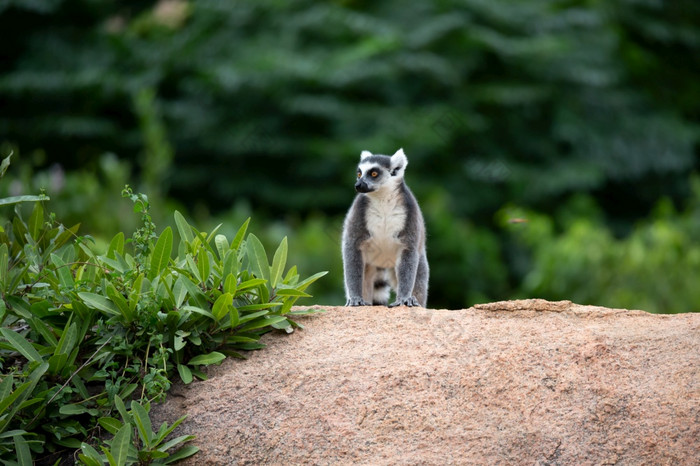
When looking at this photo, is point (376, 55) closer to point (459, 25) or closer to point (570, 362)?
point (459, 25)

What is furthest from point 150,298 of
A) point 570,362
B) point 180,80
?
point 180,80

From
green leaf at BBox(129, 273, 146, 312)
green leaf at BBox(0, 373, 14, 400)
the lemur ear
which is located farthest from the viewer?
the lemur ear

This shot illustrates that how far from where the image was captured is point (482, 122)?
1300 centimetres

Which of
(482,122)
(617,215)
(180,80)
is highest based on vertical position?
(180,80)

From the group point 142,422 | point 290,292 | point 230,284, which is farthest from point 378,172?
point 142,422

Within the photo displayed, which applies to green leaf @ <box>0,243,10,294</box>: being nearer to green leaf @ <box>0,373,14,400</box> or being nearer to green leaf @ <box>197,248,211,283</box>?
green leaf @ <box>0,373,14,400</box>

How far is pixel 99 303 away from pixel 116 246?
2.01ft

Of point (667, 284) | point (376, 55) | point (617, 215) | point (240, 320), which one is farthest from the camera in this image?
point (617, 215)

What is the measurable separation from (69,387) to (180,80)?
35.1 ft

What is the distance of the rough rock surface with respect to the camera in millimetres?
3199

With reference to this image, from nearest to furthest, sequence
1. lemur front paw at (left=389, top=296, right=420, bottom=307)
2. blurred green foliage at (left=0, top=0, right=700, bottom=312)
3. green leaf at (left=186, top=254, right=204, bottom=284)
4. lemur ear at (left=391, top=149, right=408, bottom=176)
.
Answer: green leaf at (left=186, top=254, right=204, bottom=284)
lemur front paw at (left=389, top=296, right=420, bottom=307)
lemur ear at (left=391, top=149, right=408, bottom=176)
blurred green foliage at (left=0, top=0, right=700, bottom=312)

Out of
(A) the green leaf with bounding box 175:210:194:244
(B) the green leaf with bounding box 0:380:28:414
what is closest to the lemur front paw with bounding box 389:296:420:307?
(A) the green leaf with bounding box 175:210:194:244

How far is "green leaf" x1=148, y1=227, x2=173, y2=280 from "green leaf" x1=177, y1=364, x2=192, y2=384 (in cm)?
51

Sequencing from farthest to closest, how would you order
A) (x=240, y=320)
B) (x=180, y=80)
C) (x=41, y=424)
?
(x=180, y=80)
(x=240, y=320)
(x=41, y=424)
